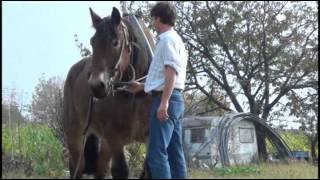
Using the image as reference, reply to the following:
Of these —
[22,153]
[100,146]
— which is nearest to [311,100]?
[22,153]

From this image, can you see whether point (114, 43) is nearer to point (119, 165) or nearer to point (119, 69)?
point (119, 69)

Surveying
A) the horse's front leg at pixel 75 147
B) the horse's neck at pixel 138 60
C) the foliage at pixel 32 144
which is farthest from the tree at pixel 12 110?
the horse's neck at pixel 138 60

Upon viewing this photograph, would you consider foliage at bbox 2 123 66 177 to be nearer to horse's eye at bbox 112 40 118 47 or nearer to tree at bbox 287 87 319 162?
horse's eye at bbox 112 40 118 47

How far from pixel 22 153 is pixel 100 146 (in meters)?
3.82

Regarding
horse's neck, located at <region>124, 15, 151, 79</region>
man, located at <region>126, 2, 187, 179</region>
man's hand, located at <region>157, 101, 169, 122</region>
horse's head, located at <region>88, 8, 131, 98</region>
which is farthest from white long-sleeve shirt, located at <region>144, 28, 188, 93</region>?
horse's neck, located at <region>124, 15, 151, 79</region>

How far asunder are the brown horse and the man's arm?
89 centimetres

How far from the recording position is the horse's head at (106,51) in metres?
5.45

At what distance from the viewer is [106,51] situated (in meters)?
5.58

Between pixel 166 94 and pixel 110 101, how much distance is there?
73.4 inches

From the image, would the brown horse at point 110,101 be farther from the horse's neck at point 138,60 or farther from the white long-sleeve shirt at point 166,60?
the white long-sleeve shirt at point 166,60

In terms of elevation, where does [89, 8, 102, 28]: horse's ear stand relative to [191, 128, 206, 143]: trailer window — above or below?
above

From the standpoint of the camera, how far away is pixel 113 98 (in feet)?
21.1

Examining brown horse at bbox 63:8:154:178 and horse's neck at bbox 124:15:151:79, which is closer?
brown horse at bbox 63:8:154:178

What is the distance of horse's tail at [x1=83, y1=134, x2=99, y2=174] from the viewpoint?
716 cm
